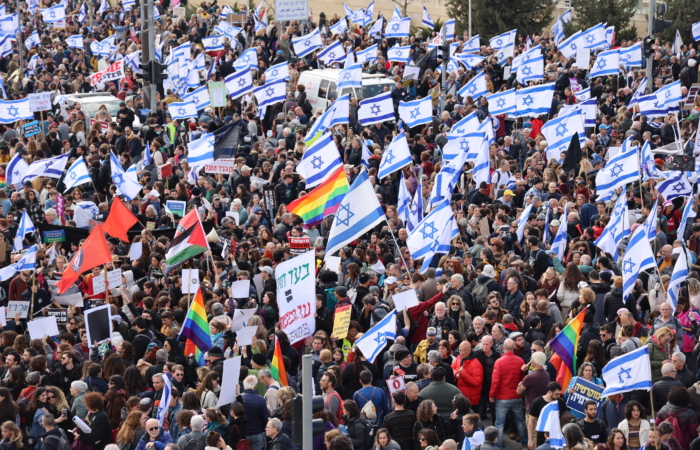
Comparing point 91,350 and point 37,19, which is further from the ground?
point 91,350

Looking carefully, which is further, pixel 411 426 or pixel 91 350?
pixel 91 350

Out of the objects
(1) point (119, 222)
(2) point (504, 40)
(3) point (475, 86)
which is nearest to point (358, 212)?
(1) point (119, 222)

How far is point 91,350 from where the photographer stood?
1362 cm

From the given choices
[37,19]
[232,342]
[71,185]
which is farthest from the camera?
[37,19]

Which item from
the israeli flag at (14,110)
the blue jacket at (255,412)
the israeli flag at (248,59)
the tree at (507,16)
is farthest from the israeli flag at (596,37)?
the blue jacket at (255,412)

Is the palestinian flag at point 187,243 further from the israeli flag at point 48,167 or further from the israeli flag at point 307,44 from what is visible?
the israeli flag at point 307,44

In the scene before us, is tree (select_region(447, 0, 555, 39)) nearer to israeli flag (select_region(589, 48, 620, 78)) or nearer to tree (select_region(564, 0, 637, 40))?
tree (select_region(564, 0, 637, 40))

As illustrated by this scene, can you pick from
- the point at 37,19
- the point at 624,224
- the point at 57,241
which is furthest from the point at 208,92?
the point at 37,19

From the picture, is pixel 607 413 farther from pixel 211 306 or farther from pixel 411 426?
pixel 211 306

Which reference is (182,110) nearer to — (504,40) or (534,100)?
(534,100)

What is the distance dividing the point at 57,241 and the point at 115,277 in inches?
103

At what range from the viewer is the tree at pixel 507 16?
128 ft

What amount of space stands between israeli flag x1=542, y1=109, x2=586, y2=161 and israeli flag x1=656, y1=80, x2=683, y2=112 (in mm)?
2659

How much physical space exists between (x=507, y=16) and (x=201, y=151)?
2069 cm
